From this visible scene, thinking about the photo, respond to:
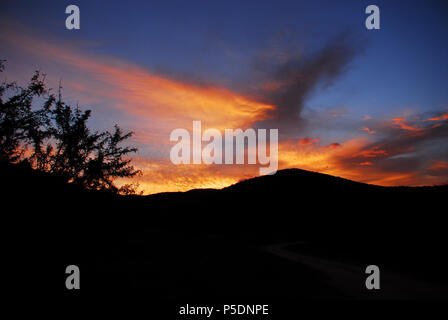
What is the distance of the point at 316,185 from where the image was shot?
111 metres

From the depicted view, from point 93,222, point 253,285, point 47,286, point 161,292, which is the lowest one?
point 253,285

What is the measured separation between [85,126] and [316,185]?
106 metres

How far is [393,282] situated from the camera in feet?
45.6

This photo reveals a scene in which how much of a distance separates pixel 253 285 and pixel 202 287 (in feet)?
7.83

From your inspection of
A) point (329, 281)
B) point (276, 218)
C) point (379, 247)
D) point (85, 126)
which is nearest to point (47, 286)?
point (329, 281)

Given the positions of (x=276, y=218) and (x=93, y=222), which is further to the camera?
(x=276, y=218)

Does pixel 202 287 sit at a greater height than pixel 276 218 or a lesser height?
greater

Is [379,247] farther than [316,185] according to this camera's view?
No

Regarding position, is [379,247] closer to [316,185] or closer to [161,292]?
[161,292]
